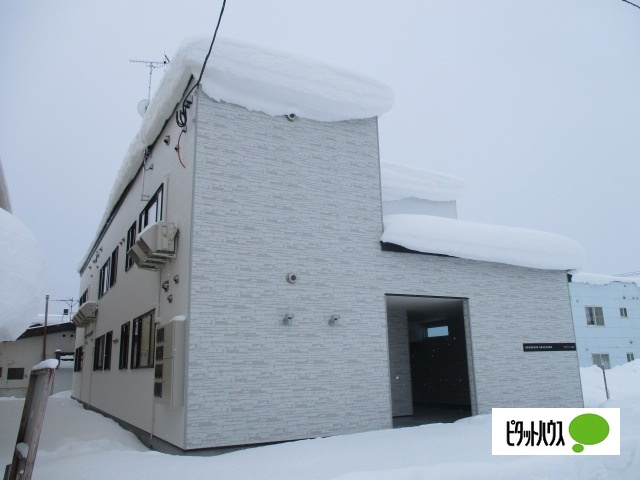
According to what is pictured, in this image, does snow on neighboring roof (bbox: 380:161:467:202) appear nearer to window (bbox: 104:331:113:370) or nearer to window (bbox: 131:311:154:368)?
window (bbox: 131:311:154:368)

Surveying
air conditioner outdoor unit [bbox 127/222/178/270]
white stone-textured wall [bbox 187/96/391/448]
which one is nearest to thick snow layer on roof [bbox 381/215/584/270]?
white stone-textured wall [bbox 187/96/391/448]

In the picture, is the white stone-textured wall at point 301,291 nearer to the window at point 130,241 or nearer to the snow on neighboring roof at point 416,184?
the snow on neighboring roof at point 416,184

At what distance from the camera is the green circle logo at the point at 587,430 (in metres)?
7.03

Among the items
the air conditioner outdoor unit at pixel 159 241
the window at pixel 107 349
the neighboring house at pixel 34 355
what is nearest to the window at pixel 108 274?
the window at pixel 107 349

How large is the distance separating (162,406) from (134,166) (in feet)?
23.5

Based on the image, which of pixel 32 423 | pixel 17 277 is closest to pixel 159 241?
pixel 17 277

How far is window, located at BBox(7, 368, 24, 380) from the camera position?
93.2 ft

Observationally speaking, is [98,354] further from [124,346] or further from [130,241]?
[130,241]

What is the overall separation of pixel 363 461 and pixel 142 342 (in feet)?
21.4

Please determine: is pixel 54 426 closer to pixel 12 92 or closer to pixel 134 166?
pixel 134 166

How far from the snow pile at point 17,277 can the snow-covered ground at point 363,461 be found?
2230 millimetres

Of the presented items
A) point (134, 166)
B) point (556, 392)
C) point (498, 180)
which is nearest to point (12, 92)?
point (498, 180)

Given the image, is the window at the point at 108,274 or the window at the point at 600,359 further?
the window at the point at 600,359

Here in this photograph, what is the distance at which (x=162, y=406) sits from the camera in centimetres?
894
